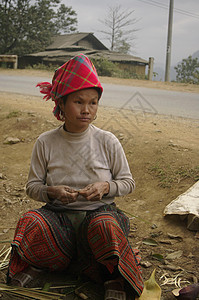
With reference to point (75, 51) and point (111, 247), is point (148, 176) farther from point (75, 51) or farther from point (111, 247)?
point (75, 51)

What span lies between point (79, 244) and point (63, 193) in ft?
1.18

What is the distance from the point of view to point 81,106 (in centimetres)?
196

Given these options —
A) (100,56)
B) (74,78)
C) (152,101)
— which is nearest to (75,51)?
(100,56)

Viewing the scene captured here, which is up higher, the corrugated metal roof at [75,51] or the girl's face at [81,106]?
the corrugated metal roof at [75,51]

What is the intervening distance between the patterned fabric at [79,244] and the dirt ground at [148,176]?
0.21 m

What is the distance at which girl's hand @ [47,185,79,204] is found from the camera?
6.22ft

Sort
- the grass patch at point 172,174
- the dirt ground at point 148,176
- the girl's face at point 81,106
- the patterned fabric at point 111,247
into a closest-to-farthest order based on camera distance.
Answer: the patterned fabric at point 111,247 < the girl's face at point 81,106 < the dirt ground at point 148,176 < the grass patch at point 172,174

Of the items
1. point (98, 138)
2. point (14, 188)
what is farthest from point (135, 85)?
point (98, 138)

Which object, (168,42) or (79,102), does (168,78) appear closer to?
(168,42)

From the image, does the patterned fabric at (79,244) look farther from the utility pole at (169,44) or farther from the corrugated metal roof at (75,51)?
the corrugated metal roof at (75,51)

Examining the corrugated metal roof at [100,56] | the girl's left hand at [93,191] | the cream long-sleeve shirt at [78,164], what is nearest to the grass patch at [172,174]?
the cream long-sleeve shirt at [78,164]

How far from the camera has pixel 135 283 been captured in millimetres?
1875

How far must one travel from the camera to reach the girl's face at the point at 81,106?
6.38 ft

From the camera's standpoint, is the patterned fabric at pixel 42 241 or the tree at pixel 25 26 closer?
the patterned fabric at pixel 42 241
